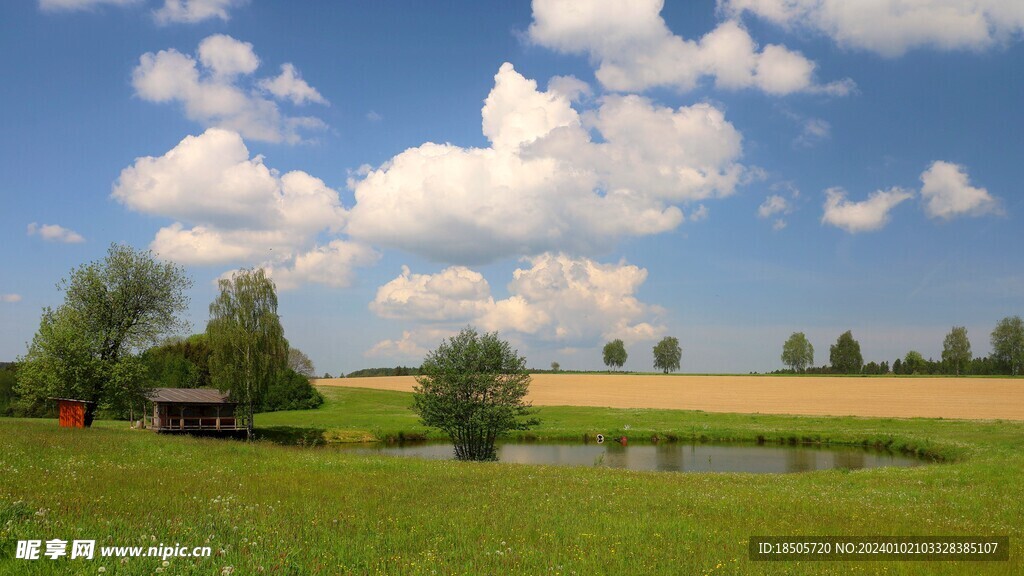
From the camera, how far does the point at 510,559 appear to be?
8758mm

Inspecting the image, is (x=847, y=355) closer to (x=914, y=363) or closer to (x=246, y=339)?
(x=914, y=363)

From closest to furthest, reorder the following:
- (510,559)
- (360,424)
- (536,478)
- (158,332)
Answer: (510,559)
(536,478)
(158,332)
(360,424)

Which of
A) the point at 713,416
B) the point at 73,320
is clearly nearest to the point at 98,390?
the point at 73,320

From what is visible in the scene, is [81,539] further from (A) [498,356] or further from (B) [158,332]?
(B) [158,332]

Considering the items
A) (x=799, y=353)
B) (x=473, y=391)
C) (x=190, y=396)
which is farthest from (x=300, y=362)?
(x=799, y=353)

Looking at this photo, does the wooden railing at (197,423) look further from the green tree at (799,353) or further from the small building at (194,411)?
the green tree at (799,353)

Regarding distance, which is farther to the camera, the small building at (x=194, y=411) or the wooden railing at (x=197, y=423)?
the small building at (x=194, y=411)

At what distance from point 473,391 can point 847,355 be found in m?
182

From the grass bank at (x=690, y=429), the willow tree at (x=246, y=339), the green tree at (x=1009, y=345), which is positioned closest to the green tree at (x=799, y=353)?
the green tree at (x=1009, y=345)

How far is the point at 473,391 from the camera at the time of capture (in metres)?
36.3

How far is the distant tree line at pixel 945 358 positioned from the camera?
160000mm

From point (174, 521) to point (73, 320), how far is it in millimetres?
39745

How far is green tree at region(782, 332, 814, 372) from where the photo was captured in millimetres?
196875

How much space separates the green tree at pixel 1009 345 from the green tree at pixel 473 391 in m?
178
